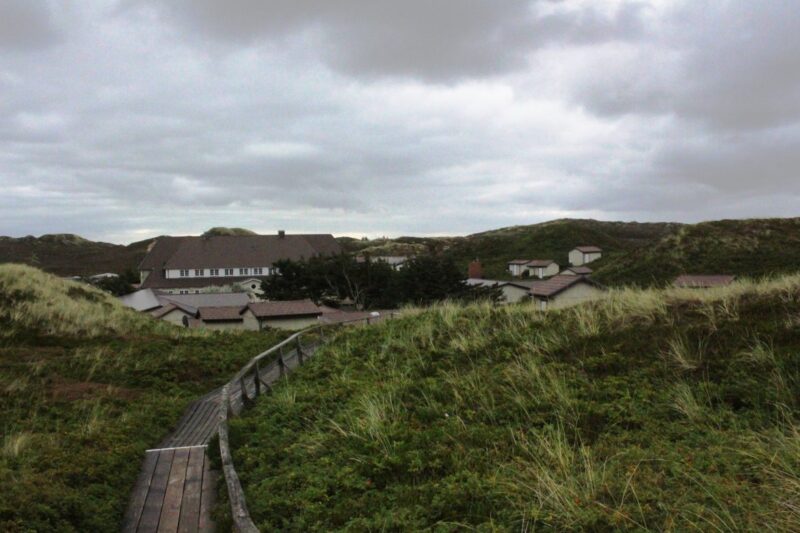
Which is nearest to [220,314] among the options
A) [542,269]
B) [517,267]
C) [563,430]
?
[563,430]

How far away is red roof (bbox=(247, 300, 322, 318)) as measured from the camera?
39312mm

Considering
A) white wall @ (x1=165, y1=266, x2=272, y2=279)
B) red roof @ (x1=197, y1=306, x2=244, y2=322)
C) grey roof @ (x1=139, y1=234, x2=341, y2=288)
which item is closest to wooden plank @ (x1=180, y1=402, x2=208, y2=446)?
red roof @ (x1=197, y1=306, x2=244, y2=322)

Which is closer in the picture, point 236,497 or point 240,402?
point 236,497

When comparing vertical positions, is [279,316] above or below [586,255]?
below

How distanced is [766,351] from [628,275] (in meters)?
52.3

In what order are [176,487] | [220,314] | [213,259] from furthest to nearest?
[213,259] < [220,314] < [176,487]

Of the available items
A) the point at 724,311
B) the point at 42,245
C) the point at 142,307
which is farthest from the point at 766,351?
the point at 42,245

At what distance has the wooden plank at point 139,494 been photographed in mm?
6781

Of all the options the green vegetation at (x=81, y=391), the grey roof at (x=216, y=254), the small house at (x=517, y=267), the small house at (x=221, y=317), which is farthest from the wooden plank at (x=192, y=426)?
the small house at (x=517, y=267)

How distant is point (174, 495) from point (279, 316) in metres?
32.9

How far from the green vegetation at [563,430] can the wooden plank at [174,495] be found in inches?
37.7

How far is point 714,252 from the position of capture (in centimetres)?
5538

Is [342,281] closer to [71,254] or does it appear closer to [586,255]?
[586,255]

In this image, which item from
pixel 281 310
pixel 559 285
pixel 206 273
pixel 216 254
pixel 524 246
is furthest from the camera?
pixel 524 246
